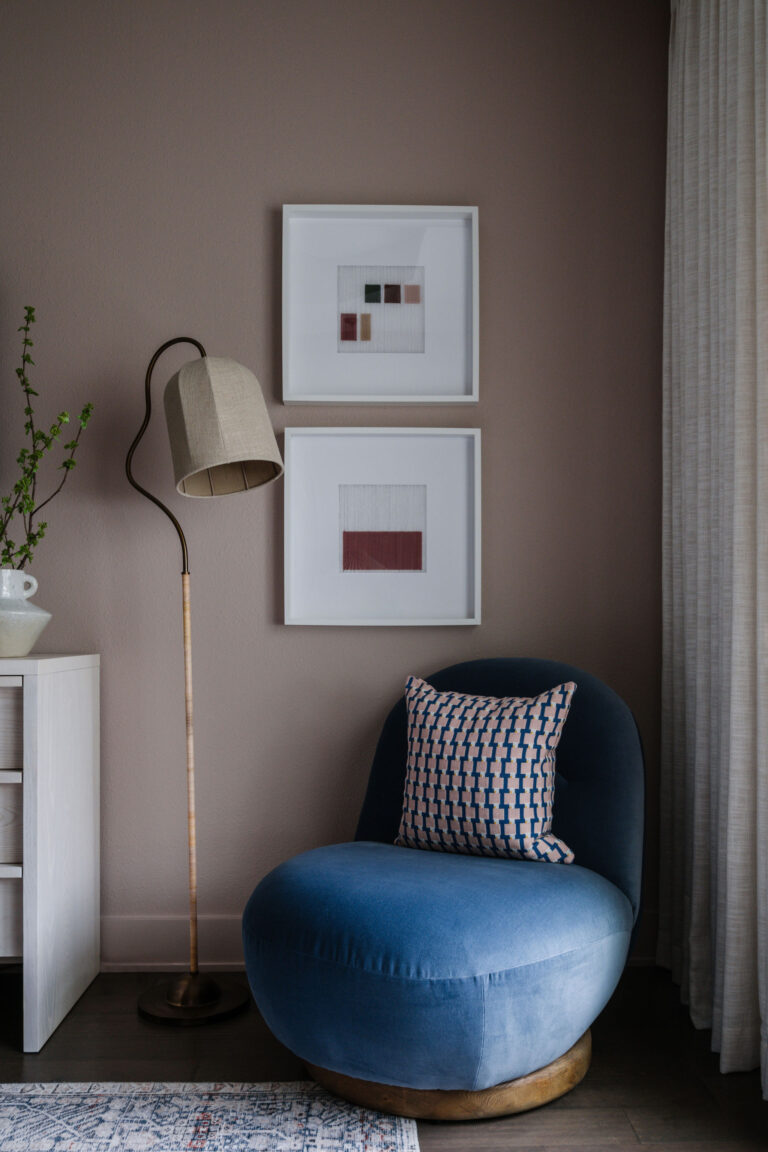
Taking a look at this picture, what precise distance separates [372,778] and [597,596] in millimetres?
810

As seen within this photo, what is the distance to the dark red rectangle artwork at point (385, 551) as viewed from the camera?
101 inches

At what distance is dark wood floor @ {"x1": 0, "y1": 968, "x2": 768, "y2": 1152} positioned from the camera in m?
1.71

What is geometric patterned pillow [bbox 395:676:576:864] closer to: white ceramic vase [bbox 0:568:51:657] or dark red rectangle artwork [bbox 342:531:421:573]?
dark red rectangle artwork [bbox 342:531:421:573]

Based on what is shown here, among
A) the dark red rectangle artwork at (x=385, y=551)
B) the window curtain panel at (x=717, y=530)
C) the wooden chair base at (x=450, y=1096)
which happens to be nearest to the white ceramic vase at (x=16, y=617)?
the dark red rectangle artwork at (x=385, y=551)

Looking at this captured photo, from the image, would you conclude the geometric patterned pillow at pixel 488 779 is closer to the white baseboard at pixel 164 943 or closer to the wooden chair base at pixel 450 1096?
the wooden chair base at pixel 450 1096

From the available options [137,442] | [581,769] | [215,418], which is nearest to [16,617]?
[137,442]

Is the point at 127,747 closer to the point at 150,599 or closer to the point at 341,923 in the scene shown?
the point at 150,599

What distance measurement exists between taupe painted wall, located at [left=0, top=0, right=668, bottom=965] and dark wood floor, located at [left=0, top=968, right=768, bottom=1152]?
0.34 m

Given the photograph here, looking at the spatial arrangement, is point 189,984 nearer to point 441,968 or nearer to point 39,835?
point 39,835

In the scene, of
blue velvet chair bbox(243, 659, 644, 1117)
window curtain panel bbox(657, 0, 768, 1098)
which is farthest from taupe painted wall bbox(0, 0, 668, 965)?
blue velvet chair bbox(243, 659, 644, 1117)

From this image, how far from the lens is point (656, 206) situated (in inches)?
102

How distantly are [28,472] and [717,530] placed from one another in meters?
1.70

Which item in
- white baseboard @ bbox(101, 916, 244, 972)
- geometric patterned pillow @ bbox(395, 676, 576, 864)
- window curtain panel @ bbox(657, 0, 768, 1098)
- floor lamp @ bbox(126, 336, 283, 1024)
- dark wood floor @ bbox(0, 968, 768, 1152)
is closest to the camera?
dark wood floor @ bbox(0, 968, 768, 1152)

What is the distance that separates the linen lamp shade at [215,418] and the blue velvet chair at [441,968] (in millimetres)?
916
